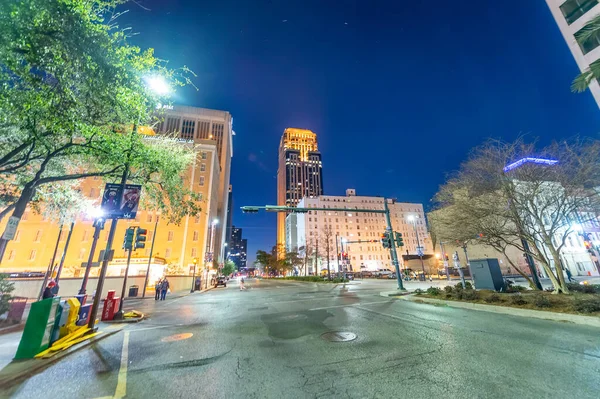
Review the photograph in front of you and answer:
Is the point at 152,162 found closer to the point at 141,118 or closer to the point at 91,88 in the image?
the point at 141,118

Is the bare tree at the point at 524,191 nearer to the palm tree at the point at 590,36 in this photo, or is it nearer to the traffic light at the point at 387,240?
the palm tree at the point at 590,36

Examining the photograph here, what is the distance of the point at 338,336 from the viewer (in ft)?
22.7

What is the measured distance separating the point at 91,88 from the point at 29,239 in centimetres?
6180

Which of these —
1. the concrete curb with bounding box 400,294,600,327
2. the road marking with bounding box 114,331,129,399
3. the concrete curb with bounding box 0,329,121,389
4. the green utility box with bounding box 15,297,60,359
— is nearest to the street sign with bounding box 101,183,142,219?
the green utility box with bounding box 15,297,60,359

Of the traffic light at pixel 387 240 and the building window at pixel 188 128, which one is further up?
the building window at pixel 188 128

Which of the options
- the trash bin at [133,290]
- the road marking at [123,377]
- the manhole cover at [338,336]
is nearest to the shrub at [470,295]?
the manhole cover at [338,336]

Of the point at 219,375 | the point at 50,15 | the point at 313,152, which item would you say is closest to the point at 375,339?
the point at 219,375

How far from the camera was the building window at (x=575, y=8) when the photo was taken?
26.2 m

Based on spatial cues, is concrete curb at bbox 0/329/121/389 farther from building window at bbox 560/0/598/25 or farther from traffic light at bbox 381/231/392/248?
building window at bbox 560/0/598/25

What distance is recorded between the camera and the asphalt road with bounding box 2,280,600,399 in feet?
12.4

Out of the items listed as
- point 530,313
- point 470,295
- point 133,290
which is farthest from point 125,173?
point 133,290

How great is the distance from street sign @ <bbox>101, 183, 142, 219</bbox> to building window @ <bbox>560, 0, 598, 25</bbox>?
4746cm

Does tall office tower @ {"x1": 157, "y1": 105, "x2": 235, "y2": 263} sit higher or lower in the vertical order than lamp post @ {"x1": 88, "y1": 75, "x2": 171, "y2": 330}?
higher

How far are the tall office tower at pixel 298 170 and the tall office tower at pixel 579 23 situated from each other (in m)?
135
